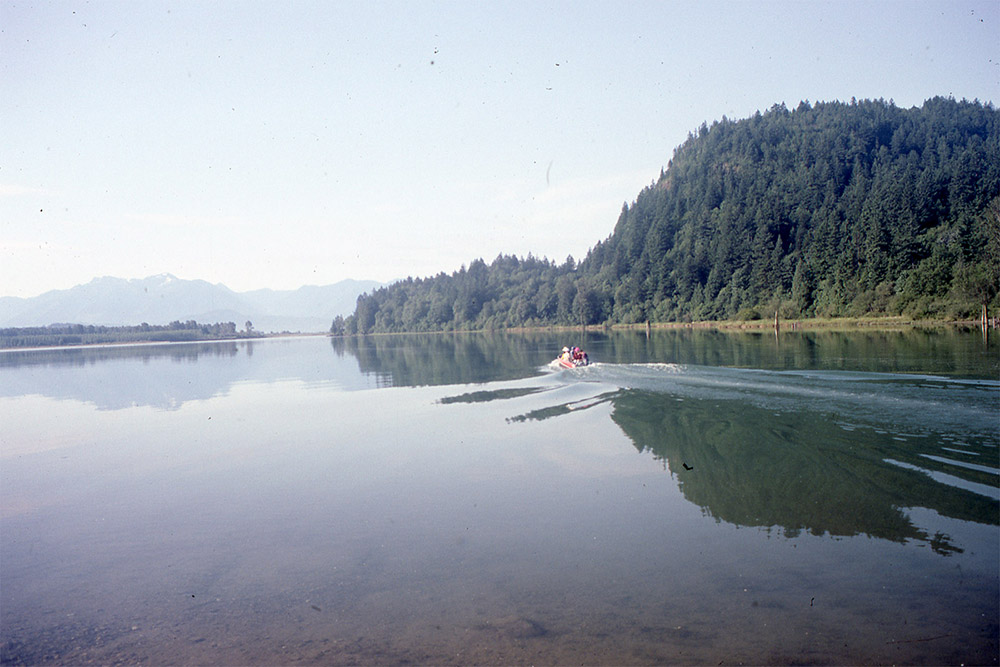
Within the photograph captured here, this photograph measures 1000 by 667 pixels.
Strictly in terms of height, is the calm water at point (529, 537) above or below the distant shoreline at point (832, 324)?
below

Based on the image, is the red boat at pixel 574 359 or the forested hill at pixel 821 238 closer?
the red boat at pixel 574 359

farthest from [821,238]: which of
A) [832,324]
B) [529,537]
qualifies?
[529,537]

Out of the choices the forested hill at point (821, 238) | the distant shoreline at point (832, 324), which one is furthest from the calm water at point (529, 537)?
the forested hill at point (821, 238)

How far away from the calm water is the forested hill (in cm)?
6557

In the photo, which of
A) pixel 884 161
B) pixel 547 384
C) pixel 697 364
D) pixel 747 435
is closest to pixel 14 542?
pixel 747 435

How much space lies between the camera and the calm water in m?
6.99

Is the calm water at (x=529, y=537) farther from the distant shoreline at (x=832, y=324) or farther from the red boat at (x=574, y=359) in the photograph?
the distant shoreline at (x=832, y=324)

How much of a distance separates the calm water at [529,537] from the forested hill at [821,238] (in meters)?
65.6

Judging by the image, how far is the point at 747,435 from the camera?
16922mm

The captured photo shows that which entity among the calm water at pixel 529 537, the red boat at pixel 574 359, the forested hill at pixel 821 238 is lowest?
the calm water at pixel 529 537

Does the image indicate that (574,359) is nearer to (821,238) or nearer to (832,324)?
(832,324)

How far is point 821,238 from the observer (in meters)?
112

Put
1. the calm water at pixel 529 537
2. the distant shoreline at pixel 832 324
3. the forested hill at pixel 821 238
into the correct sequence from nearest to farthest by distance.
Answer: the calm water at pixel 529 537 → the distant shoreline at pixel 832 324 → the forested hill at pixel 821 238

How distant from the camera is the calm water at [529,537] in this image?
6.99m
